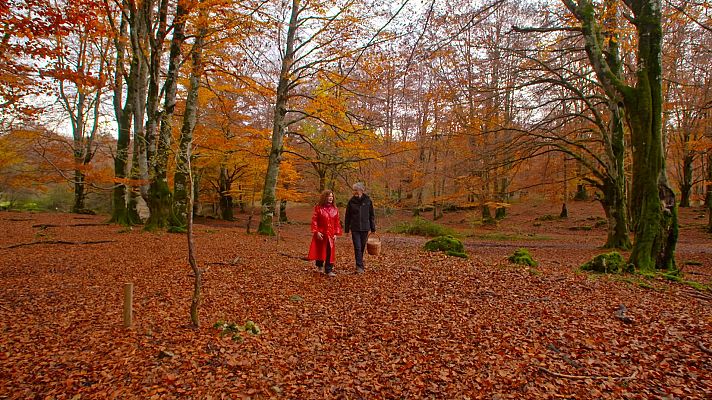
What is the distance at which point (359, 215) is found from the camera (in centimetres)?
670

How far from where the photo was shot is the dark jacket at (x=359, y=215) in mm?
6707

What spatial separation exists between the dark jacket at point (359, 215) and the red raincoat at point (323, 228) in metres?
0.24

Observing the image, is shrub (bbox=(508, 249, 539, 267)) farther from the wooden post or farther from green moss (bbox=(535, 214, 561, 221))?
green moss (bbox=(535, 214, 561, 221))

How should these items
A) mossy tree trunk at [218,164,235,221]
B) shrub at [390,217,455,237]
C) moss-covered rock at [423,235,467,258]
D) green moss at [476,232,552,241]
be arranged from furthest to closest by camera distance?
mossy tree trunk at [218,164,235,221], shrub at [390,217,455,237], green moss at [476,232,552,241], moss-covered rock at [423,235,467,258]

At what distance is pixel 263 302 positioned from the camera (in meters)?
5.24

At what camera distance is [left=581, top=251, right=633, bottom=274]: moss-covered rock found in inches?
277

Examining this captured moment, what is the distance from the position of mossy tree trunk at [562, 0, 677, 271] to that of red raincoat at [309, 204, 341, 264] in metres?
6.07

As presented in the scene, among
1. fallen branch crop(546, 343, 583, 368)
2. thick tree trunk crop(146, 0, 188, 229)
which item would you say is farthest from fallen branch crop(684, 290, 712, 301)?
thick tree trunk crop(146, 0, 188, 229)

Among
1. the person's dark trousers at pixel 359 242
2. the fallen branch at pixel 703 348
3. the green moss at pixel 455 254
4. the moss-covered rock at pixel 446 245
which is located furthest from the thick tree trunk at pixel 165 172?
the fallen branch at pixel 703 348

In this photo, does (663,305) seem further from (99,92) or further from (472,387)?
(99,92)

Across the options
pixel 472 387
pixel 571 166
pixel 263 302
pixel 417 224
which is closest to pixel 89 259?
pixel 263 302

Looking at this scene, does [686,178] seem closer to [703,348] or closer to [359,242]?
[703,348]

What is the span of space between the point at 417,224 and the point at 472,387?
1547 cm

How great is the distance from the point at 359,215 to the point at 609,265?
17.1 ft
